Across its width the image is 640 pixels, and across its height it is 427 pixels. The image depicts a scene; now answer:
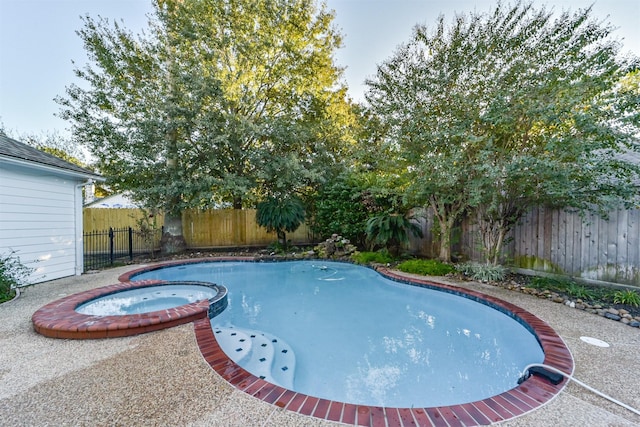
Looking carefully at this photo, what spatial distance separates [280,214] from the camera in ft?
32.7

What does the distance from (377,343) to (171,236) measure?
9.00 metres

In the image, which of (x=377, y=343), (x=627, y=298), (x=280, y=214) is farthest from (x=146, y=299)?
(x=627, y=298)

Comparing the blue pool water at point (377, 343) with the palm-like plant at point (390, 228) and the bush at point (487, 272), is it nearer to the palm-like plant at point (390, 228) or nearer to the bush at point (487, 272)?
the bush at point (487, 272)

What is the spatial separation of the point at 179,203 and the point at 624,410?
34.3ft

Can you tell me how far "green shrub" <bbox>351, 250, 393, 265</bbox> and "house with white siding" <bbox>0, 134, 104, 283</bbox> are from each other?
712cm

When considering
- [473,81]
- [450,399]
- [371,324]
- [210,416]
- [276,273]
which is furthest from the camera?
[276,273]

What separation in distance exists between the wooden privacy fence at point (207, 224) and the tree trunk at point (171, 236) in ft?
2.87

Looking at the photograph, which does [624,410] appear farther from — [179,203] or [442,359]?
[179,203]

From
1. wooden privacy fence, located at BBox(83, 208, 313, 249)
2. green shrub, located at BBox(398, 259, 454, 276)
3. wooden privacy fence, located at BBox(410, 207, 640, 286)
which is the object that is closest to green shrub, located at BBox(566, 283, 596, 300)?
wooden privacy fence, located at BBox(410, 207, 640, 286)

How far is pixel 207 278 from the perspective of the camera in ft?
23.6

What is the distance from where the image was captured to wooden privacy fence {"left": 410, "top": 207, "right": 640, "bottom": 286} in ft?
15.9

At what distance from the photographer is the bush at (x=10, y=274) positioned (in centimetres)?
455

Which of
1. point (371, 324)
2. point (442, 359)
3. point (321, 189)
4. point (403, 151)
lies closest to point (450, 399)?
point (442, 359)

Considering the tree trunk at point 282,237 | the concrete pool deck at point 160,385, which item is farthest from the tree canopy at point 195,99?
the concrete pool deck at point 160,385
